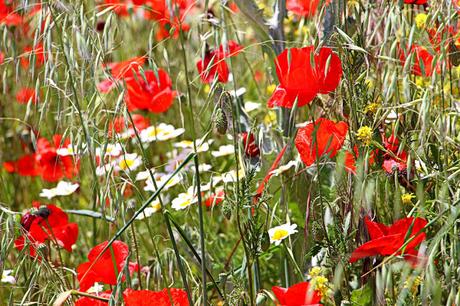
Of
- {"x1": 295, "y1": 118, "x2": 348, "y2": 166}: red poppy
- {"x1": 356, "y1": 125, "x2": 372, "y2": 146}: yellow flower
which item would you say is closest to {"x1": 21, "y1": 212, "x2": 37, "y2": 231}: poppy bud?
{"x1": 295, "y1": 118, "x2": 348, "y2": 166}: red poppy

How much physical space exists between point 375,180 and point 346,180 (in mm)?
148

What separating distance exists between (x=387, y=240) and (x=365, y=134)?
0.52 feet

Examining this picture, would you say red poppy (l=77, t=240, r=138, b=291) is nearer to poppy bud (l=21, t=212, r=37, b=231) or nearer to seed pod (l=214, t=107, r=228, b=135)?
poppy bud (l=21, t=212, r=37, b=231)

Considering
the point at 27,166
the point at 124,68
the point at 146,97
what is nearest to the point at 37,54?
the point at 146,97

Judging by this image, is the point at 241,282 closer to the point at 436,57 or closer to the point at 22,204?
the point at 436,57

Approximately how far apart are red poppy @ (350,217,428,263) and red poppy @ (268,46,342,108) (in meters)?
0.19

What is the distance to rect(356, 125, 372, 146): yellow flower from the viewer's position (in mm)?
1245

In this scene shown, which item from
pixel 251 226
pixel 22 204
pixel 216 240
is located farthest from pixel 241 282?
pixel 22 204

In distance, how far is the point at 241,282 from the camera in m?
1.31

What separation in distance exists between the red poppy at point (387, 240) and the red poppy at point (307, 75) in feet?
0.63

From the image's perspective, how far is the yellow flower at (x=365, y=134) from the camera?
1245mm

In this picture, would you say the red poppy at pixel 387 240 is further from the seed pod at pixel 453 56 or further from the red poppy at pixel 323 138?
the seed pod at pixel 453 56

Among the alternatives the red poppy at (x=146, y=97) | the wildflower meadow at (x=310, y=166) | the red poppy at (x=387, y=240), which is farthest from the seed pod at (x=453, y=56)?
the red poppy at (x=146, y=97)

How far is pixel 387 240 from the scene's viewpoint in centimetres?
117
